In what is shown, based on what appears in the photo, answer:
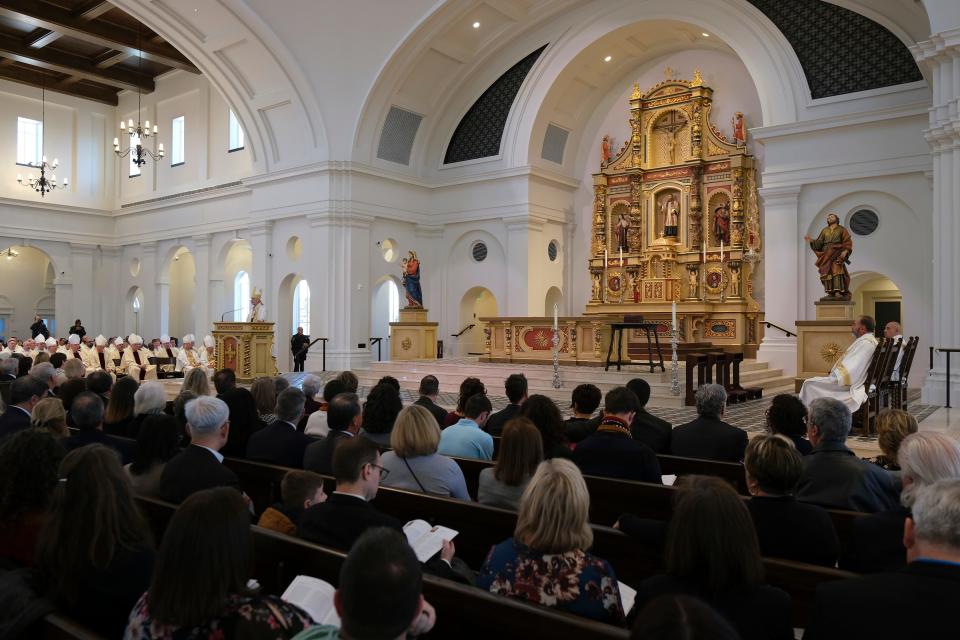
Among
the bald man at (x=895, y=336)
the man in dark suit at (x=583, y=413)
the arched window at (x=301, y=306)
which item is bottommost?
the man in dark suit at (x=583, y=413)

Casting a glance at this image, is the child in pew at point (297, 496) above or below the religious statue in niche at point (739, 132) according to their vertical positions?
below

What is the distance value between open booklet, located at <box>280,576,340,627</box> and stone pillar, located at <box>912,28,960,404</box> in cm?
1007

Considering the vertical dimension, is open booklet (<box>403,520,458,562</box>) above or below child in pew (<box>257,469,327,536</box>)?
below

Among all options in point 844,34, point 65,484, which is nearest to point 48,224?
point 844,34

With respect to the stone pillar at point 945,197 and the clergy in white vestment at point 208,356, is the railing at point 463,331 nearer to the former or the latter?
the clergy in white vestment at point 208,356

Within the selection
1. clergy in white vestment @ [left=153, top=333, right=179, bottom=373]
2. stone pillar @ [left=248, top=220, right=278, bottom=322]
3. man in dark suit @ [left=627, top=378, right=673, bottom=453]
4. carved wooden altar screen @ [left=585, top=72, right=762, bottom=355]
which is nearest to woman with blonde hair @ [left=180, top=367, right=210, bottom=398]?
man in dark suit @ [left=627, top=378, right=673, bottom=453]

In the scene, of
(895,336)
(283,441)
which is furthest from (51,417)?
(895,336)

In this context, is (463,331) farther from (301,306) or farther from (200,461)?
(200,461)

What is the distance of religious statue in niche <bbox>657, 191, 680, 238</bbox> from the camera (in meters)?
17.9

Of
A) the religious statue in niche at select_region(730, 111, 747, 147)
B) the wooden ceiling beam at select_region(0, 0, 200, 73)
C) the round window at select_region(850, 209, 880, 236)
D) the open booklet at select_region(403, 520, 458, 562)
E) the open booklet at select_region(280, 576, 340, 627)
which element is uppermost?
the wooden ceiling beam at select_region(0, 0, 200, 73)

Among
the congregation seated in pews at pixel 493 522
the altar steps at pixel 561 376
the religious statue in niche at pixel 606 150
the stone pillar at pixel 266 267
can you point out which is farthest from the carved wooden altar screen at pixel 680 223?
the congregation seated in pews at pixel 493 522

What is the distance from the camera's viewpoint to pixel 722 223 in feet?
56.5

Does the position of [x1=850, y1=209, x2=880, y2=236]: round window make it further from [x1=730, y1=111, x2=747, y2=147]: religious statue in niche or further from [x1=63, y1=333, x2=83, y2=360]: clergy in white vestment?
[x1=63, y1=333, x2=83, y2=360]: clergy in white vestment

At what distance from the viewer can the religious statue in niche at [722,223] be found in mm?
17188
